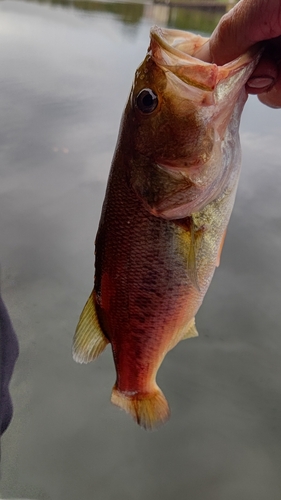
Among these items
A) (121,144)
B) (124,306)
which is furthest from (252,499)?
(121,144)

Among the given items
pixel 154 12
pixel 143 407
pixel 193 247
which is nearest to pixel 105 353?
pixel 143 407

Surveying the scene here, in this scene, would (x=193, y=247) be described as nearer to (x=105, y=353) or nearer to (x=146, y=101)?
(x=146, y=101)

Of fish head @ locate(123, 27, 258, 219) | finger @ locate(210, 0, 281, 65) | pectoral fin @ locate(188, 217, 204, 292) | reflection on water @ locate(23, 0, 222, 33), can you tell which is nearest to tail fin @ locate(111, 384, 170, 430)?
pectoral fin @ locate(188, 217, 204, 292)

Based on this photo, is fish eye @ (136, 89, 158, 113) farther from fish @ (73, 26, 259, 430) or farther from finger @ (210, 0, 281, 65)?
finger @ (210, 0, 281, 65)

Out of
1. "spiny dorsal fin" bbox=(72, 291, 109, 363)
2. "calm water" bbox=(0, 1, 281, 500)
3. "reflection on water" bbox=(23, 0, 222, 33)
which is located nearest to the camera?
"spiny dorsal fin" bbox=(72, 291, 109, 363)

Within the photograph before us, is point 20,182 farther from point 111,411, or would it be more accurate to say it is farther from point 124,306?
point 124,306
